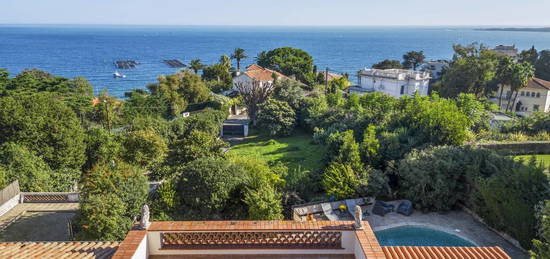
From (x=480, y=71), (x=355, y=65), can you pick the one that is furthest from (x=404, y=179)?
(x=355, y=65)

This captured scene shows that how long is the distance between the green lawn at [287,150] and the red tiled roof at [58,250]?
1540cm

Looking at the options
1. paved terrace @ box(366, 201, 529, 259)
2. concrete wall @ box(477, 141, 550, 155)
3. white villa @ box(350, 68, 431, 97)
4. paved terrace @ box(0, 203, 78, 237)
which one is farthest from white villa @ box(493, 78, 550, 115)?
paved terrace @ box(0, 203, 78, 237)

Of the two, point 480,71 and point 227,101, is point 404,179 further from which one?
point 480,71

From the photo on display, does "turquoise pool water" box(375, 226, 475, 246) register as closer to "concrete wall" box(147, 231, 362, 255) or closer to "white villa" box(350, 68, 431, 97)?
"concrete wall" box(147, 231, 362, 255)

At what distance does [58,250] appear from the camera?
805cm

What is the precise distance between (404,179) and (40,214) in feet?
55.0

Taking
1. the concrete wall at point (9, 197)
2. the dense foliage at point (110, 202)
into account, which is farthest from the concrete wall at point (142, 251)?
the concrete wall at point (9, 197)

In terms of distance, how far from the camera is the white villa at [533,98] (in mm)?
48312

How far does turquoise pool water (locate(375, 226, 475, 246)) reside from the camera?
14859 mm

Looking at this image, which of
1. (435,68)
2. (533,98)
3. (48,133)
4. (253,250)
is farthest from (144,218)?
(435,68)

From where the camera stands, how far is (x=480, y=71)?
4462 centimetres

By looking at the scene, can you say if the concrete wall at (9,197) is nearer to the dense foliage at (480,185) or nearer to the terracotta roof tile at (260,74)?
the dense foliage at (480,185)

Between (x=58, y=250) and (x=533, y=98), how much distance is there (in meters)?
56.3

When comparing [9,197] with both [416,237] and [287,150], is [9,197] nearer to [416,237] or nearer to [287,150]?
[287,150]
